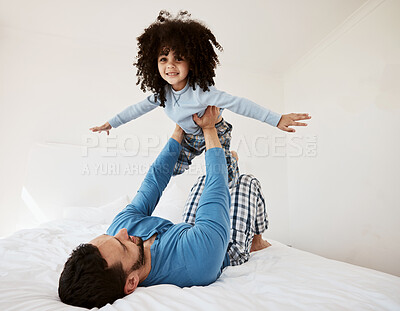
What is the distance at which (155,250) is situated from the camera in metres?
0.89

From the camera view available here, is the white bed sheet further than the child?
No

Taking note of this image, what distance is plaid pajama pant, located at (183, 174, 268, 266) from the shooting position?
129 centimetres

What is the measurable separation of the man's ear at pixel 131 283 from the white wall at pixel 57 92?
234cm

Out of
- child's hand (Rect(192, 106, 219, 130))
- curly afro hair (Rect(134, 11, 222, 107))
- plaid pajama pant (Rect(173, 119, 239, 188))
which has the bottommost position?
plaid pajama pant (Rect(173, 119, 239, 188))

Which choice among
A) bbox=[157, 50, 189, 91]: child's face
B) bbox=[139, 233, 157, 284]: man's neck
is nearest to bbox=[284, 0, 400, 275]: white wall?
bbox=[157, 50, 189, 91]: child's face

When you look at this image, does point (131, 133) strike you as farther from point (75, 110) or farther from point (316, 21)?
point (316, 21)

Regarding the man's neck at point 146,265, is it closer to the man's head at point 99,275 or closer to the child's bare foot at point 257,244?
the man's head at point 99,275

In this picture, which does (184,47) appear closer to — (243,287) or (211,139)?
(211,139)

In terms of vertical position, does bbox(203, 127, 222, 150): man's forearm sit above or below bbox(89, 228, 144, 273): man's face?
above

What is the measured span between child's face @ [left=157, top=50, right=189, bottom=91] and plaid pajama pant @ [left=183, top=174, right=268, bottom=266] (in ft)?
2.29

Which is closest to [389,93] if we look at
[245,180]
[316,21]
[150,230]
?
[316,21]

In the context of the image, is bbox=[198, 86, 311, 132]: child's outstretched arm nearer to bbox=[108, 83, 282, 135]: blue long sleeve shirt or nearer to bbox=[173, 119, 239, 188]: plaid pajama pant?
bbox=[108, 83, 282, 135]: blue long sleeve shirt

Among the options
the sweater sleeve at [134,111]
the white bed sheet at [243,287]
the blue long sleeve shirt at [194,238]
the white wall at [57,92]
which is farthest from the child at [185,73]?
the white wall at [57,92]

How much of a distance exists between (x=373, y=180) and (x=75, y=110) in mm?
3116
